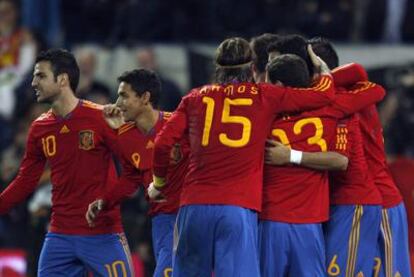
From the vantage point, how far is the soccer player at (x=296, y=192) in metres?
10.0

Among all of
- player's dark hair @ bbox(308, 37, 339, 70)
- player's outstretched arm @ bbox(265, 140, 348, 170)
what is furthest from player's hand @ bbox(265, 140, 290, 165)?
player's dark hair @ bbox(308, 37, 339, 70)

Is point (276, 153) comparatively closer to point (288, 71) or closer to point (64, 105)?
point (288, 71)

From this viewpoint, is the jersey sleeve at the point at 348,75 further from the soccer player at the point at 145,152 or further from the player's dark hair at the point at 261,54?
the soccer player at the point at 145,152

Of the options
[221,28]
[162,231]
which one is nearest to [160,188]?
[162,231]

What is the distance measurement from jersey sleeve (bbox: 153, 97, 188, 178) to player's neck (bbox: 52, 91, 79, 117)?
130 centimetres

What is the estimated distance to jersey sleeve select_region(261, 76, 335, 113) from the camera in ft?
32.4

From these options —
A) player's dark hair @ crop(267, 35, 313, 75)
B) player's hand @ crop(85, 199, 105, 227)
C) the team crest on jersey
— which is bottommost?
player's hand @ crop(85, 199, 105, 227)

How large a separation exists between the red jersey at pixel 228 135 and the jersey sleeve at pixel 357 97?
1.18ft

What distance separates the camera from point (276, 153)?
32.8 feet

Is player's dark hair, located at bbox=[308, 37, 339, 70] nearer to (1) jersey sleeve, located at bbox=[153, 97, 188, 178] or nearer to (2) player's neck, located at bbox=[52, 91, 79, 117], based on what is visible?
(1) jersey sleeve, located at bbox=[153, 97, 188, 178]

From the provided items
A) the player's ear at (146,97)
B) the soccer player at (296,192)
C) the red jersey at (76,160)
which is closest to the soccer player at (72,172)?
the red jersey at (76,160)

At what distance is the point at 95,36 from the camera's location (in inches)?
719

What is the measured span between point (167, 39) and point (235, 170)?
833 centimetres

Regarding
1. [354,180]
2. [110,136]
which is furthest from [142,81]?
[354,180]
